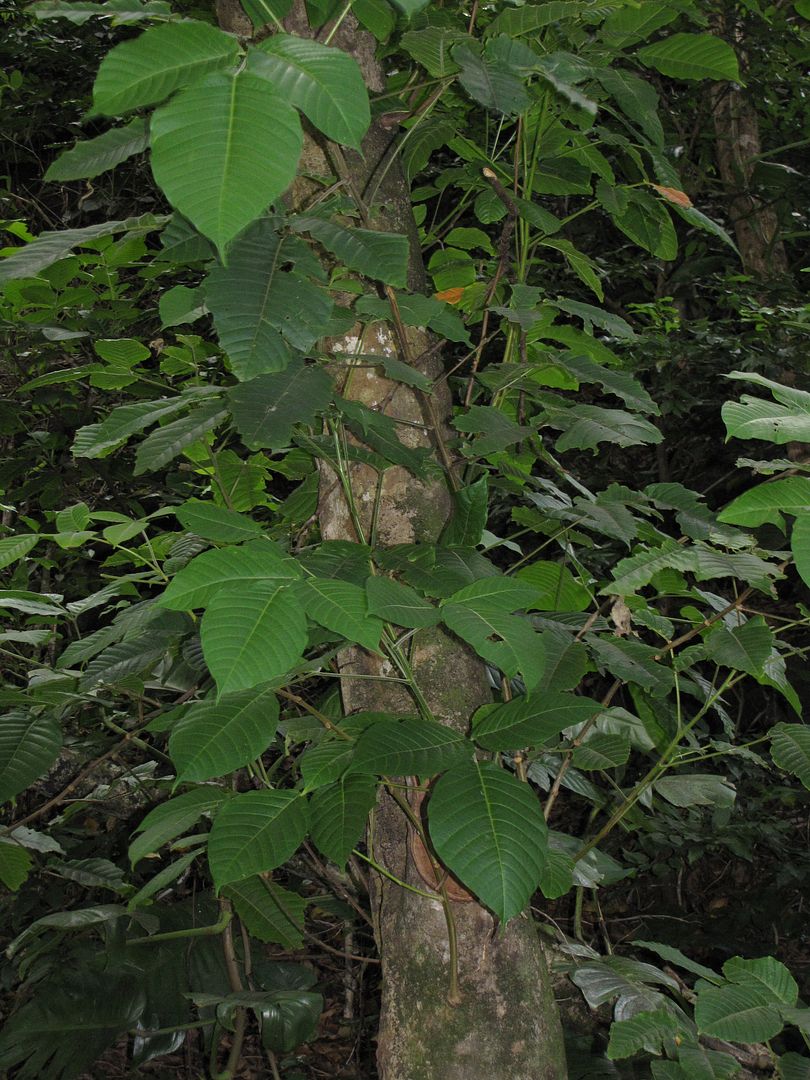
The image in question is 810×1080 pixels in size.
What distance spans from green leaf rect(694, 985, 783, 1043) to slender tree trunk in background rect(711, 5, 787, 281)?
2.93 m

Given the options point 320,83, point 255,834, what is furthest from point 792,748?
point 320,83

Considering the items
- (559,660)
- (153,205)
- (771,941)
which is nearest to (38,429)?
(153,205)

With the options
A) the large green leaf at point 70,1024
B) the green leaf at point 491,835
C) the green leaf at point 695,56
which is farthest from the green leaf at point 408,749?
the large green leaf at point 70,1024

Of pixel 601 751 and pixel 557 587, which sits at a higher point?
pixel 557 587

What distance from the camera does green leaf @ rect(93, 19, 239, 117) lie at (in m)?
0.55

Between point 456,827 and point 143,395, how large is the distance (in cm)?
181

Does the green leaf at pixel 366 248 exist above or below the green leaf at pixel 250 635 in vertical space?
above

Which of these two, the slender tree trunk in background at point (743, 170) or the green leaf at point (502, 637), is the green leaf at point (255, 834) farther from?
the slender tree trunk in background at point (743, 170)

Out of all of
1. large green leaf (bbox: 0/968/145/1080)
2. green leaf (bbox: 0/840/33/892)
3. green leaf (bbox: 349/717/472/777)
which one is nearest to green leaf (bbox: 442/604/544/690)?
green leaf (bbox: 349/717/472/777)

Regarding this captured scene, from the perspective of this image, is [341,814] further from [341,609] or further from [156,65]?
[156,65]

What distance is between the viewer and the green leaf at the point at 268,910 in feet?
4.25

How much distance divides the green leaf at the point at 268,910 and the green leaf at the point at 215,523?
0.69 metres

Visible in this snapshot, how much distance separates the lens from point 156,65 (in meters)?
0.55

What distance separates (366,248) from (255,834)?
1.70 ft
